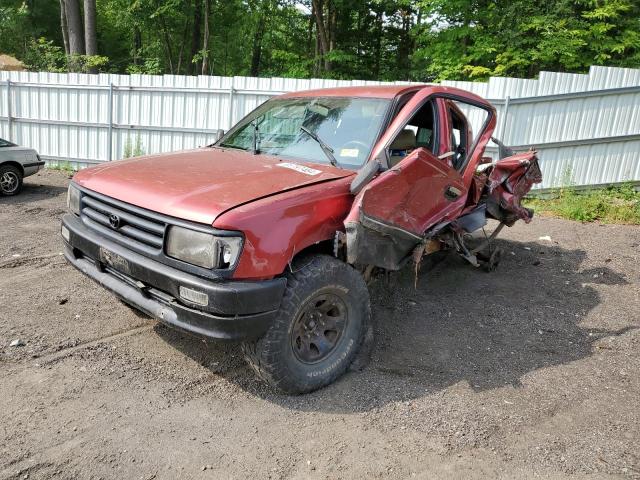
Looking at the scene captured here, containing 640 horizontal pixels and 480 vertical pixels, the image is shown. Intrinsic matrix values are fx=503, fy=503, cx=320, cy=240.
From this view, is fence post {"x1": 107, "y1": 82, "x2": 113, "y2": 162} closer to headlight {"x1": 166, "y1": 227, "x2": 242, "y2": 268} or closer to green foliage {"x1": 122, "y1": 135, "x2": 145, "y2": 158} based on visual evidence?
green foliage {"x1": 122, "y1": 135, "x2": 145, "y2": 158}

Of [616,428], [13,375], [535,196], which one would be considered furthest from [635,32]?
[13,375]

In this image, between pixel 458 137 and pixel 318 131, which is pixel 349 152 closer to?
pixel 318 131

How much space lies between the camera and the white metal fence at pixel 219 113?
9398mm

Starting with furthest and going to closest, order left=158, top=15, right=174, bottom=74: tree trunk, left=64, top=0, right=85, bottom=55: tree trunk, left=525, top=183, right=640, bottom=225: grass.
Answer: left=158, top=15, right=174, bottom=74: tree trunk, left=64, top=0, right=85, bottom=55: tree trunk, left=525, top=183, right=640, bottom=225: grass

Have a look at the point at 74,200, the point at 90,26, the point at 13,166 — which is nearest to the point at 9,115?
the point at 13,166

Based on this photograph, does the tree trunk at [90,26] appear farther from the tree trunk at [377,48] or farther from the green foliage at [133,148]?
the tree trunk at [377,48]

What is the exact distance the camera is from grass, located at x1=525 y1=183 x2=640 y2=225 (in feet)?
27.5

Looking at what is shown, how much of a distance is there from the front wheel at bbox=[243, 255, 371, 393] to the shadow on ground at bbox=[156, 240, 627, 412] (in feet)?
0.56

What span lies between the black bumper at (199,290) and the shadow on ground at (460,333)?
0.41 metres

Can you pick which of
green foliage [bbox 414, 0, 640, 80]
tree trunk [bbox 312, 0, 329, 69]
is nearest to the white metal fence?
green foliage [bbox 414, 0, 640, 80]

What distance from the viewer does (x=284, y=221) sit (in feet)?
9.85

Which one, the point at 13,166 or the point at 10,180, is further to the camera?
the point at 13,166

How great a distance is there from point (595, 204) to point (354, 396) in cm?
715

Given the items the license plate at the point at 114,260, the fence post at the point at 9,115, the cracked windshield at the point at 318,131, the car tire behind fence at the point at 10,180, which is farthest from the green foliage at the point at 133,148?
the license plate at the point at 114,260
